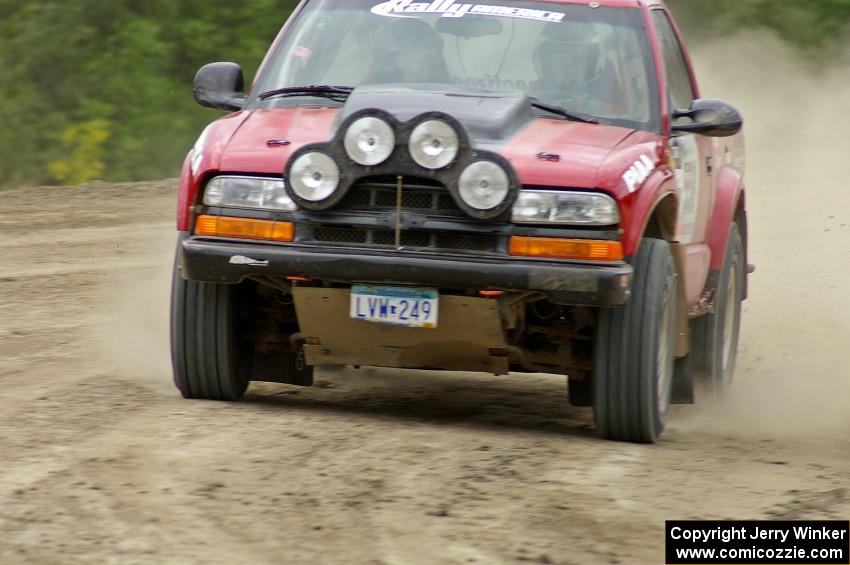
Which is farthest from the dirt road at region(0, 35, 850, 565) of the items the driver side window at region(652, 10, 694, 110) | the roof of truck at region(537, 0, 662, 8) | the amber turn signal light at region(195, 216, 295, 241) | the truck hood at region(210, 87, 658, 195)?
the roof of truck at region(537, 0, 662, 8)

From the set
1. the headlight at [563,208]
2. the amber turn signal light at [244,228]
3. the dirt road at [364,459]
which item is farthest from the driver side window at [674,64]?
the amber turn signal light at [244,228]

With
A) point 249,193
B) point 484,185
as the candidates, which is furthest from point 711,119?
point 249,193

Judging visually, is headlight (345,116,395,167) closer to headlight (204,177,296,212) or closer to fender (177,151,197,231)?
headlight (204,177,296,212)

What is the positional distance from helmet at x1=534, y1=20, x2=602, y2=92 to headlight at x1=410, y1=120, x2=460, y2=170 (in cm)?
108

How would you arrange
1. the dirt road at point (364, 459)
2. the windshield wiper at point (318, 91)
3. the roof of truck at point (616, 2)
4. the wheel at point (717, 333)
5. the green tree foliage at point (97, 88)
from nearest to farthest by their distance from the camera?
the dirt road at point (364, 459) < the windshield wiper at point (318, 91) < the roof of truck at point (616, 2) < the wheel at point (717, 333) < the green tree foliage at point (97, 88)

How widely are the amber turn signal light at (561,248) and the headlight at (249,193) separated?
33.6 inches

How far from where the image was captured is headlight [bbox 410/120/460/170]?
18.9ft

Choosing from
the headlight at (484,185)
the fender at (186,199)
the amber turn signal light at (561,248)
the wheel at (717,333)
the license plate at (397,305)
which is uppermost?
the headlight at (484,185)

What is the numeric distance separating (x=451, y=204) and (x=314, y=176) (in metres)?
0.50

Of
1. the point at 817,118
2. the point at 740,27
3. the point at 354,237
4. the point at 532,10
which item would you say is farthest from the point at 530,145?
the point at 740,27

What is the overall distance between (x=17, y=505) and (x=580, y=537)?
64.2 inches

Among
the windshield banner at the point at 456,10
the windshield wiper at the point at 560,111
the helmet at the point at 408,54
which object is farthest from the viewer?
the windshield banner at the point at 456,10

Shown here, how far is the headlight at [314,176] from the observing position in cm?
587

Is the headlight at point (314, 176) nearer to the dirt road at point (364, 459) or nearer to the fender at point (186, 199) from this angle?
the fender at point (186, 199)
